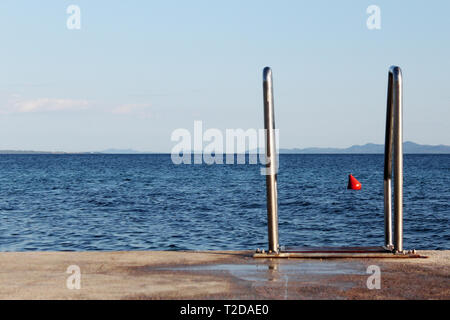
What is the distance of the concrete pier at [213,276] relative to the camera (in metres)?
6.38

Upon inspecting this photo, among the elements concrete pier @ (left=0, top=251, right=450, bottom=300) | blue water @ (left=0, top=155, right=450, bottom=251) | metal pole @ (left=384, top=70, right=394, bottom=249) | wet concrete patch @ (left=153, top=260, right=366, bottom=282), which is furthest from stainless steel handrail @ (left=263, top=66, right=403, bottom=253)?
blue water @ (left=0, top=155, right=450, bottom=251)

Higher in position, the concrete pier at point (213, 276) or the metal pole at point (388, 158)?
the metal pole at point (388, 158)

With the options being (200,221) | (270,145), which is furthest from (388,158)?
(200,221)

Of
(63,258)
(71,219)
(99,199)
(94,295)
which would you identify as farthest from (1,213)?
(94,295)

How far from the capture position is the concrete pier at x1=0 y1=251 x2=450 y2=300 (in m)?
6.38

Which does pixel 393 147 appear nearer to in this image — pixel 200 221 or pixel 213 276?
pixel 213 276

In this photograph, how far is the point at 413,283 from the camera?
22.5 feet

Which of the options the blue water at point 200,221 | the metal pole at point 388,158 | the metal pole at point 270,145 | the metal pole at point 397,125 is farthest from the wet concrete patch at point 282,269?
the blue water at point 200,221

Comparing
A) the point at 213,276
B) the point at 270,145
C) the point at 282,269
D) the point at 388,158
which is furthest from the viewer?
the point at 388,158

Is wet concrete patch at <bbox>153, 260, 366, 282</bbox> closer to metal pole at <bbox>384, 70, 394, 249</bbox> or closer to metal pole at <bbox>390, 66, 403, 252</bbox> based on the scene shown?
metal pole at <bbox>390, 66, 403, 252</bbox>

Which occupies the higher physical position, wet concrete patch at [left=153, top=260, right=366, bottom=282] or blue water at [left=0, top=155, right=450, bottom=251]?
wet concrete patch at [left=153, top=260, right=366, bottom=282]

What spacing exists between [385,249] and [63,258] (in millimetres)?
4402

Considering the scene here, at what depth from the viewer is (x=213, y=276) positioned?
23.9 ft

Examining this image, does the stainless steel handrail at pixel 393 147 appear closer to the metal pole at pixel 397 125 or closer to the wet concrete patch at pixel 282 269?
the metal pole at pixel 397 125
